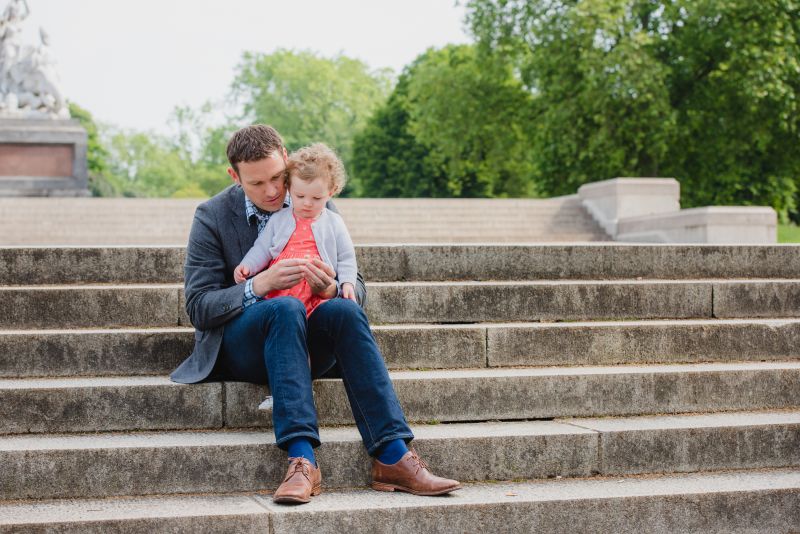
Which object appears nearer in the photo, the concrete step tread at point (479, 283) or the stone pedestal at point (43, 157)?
the concrete step tread at point (479, 283)

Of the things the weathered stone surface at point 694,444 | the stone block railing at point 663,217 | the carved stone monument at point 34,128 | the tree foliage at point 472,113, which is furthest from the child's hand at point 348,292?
the tree foliage at point 472,113

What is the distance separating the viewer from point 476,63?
994 inches

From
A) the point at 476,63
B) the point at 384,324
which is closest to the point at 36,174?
the point at 476,63

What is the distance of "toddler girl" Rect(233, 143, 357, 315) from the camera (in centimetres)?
411

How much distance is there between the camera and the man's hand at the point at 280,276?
405 centimetres

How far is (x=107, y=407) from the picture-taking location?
14.1 ft

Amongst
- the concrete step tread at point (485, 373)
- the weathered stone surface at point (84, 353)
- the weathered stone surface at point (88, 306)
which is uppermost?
the weathered stone surface at point (88, 306)

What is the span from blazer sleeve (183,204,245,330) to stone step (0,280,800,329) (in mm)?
846

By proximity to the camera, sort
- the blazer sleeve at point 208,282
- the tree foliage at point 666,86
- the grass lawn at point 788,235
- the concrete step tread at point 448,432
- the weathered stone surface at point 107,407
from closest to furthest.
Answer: the concrete step tread at point 448,432 < the blazer sleeve at point 208,282 < the weathered stone surface at point 107,407 < the grass lawn at point 788,235 < the tree foliage at point 666,86

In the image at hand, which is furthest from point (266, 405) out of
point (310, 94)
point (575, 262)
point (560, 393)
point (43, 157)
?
point (310, 94)

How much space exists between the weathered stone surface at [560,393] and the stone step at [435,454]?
10 cm

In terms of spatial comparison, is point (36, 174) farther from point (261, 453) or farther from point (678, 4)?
point (261, 453)

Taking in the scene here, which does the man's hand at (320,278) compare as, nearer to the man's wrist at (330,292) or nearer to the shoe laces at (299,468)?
the man's wrist at (330,292)

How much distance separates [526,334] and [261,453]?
1.72 metres
